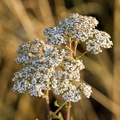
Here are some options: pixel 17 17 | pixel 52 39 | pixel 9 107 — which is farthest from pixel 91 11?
pixel 52 39

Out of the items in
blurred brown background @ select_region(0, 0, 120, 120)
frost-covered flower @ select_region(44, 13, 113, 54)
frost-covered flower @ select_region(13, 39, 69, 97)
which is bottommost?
frost-covered flower @ select_region(13, 39, 69, 97)

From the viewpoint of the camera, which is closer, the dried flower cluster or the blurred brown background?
the dried flower cluster

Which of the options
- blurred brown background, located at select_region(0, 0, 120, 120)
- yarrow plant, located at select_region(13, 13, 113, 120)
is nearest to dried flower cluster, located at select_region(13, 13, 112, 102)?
yarrow plant, located at select_region(13, 13, 113, 120)

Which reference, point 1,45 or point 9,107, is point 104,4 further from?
point 9,107

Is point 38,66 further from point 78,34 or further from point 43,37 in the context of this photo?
point 43,37

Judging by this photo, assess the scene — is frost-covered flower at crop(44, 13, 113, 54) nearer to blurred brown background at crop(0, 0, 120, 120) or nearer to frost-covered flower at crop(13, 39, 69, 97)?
frost-covered flower at crop(13, 39, 69, 97)

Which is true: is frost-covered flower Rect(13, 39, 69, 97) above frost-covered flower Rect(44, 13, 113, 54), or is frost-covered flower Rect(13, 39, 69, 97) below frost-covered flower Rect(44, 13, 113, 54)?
below

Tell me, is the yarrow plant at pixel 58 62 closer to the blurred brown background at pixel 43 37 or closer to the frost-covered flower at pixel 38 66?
the frost-covered flower at pixel 38 66
